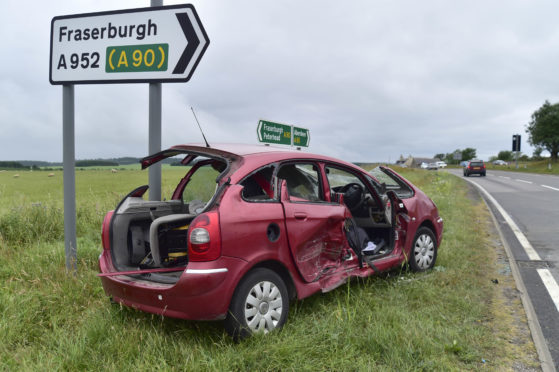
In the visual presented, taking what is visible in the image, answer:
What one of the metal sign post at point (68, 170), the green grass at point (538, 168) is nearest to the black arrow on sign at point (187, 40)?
the metal sign post at point (68, 170)

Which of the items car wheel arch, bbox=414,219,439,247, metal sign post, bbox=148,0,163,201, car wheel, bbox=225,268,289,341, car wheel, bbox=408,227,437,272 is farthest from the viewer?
car wheel arch, bbox=414,219,439,247

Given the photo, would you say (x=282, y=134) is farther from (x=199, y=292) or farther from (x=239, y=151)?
(x=199, y=292)

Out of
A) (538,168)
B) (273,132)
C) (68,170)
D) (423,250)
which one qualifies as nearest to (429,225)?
(423,250)

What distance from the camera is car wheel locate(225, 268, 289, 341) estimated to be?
304cm

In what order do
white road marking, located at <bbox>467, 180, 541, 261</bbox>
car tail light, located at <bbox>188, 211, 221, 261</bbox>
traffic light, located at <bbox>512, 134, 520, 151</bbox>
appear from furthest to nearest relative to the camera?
traffic light, located at <bbox>512, 134, 520, 151</bbox>, white road marking, located at <bbox>467, 180, 541, 261</bbox>, car tail light, located at <bbox>188, 211, 221, 261</bbox>

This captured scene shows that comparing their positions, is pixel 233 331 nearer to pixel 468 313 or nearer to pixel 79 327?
pixel 79 327

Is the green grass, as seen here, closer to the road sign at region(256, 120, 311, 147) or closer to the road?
the road

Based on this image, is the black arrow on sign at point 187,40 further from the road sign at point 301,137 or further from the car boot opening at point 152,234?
the road sign at point 301,137

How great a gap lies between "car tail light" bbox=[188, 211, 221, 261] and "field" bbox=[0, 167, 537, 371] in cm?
70

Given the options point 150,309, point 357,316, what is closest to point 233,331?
point 150,309

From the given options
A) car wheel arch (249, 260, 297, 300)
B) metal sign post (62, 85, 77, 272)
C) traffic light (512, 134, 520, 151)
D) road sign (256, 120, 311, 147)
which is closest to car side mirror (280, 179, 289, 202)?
car wheel arch (249, 260, 297, 300)

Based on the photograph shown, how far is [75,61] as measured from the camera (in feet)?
15.5

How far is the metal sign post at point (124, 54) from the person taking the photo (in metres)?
4.44

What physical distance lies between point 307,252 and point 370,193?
146 cm
